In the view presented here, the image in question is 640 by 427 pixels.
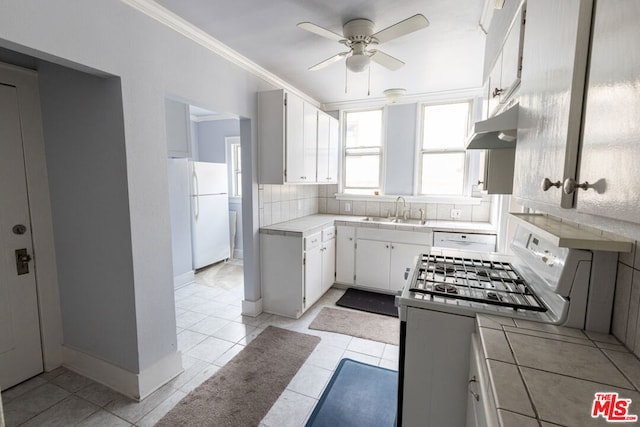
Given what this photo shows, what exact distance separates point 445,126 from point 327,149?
5.20ft

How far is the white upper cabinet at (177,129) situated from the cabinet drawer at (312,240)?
1.85 m

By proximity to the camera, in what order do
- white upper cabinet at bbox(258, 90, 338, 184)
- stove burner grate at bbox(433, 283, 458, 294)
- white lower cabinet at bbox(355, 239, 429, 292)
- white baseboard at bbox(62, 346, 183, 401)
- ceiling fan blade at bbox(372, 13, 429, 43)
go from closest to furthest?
stove burner grate at bbox(433, 283, 458, 294)
ceiling fan blade at bbox(372, 13, 429, 43)
white baseboard at bbox(62, 346, 183, 401)
white upper cabinet at bbox(258, 90, 338, 184)
white lower cabinet at bbox(355, 239, 429, 292)

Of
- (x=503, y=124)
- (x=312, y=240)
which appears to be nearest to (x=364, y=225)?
(x=312, y=240)

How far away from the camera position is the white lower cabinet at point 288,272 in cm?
297

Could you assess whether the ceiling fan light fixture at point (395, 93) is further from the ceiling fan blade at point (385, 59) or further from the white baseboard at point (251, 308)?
the white baseboard at point (251, 308)

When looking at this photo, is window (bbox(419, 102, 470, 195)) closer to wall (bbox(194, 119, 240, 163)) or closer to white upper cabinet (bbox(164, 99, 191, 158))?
white upper cabinet (bbox(164, 99, 191, 158))

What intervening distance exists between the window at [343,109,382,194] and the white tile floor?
6.43 ft

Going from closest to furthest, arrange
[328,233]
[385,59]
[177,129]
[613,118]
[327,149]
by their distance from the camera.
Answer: [613,118] < [385,59] < [177,129] < [328,233] < [327,149]

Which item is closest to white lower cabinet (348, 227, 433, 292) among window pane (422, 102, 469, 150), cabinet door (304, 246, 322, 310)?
cabinet door (304, 246, 322, 310)

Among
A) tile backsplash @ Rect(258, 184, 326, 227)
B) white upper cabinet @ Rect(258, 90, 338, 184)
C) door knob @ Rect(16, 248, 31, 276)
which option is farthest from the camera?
tile backsplash @ Rect(258, 184, 326, 227)

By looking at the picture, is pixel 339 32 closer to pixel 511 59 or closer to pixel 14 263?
pixel 511 59

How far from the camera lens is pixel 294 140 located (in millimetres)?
3061

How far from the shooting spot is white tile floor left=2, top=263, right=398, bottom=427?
1.75m

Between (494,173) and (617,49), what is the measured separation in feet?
4.57
